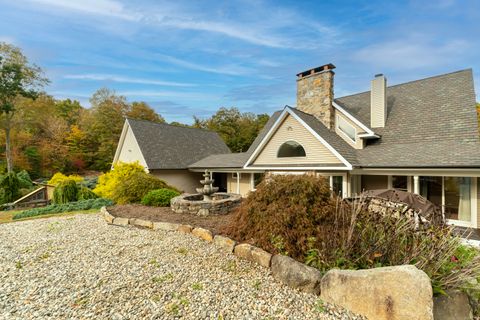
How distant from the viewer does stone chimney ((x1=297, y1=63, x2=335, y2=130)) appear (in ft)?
39.8

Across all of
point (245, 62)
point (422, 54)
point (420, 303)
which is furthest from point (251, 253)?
point (245, 62)

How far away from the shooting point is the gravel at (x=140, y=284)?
9.70 feet

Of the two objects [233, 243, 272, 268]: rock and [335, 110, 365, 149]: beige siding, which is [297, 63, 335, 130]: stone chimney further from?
[233, 243, 272, 268]: rock

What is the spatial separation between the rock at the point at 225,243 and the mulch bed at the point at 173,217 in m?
0.49

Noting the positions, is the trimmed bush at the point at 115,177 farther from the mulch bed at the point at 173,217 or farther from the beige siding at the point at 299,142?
the beige siding at the point at 299,142

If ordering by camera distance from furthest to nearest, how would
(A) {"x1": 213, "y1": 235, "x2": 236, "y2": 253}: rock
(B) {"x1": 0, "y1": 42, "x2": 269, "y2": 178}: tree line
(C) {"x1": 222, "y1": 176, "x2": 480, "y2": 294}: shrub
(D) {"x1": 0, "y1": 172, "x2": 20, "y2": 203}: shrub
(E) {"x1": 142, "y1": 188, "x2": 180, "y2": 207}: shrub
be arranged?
(B) {"x1": 0, "y1": 42, "x2": 269, "y2": 178}: tree line → (D) {"x1": 0, "y1": 172, "x2": 20, "y2": 203}: shrub → (E) {"x1": 142, "y1": 188, "x2": 180, "y2": 207}: shrub → (A) {"x1": 213, "y1": 235, "x2": 236, "y2": 253}: rock → (C) {"x1": 222, "y1": 176, "x2": 480, "y2": 294}: shrub

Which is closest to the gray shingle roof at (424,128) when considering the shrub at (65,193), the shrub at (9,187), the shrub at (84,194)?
the shrub at (84,194)

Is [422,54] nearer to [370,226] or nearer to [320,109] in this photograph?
[320,109]

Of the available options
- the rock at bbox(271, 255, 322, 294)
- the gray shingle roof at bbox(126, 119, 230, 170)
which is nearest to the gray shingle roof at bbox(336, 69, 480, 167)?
the rock at bbox(271, 255, 322, 294)

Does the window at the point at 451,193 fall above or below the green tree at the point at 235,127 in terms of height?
below

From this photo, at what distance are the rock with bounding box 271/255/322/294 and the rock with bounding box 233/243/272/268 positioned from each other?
317 mm

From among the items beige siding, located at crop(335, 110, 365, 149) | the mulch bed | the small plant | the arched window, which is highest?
beige siding, located at crop(335, 110, 365, 149)

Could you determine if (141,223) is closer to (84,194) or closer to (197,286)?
(197,286)

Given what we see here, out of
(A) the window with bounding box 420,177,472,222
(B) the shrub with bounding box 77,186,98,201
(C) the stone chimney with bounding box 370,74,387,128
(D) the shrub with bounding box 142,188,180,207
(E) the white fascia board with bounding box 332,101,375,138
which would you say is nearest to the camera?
(A) the window with bounding box 420,177,472,222
